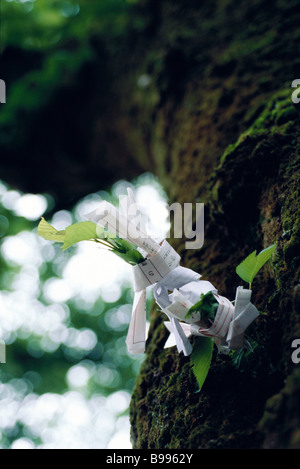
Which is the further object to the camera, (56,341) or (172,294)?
(56,341)

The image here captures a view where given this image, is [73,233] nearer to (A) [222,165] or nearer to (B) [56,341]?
(A) [222,165]

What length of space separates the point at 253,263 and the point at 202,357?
0.23m

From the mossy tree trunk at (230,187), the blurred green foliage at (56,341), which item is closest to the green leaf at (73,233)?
the mossy tree trunk at (230,187)

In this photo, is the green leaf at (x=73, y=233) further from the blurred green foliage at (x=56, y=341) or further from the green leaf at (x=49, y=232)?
the blurred green foliage at (x=56, y=341)

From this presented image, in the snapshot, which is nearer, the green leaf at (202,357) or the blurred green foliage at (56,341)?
the green leaf at (202,357)

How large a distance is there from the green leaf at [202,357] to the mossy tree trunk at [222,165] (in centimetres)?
8

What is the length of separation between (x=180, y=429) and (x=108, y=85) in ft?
7.36

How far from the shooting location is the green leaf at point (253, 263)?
767 millimetres

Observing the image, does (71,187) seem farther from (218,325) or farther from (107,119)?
(218,325)

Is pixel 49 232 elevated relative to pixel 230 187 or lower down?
lower down

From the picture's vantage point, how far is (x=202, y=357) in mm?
799

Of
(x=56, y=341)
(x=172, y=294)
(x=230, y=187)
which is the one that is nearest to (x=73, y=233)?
(x=172, y=294)

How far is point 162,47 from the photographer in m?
2.03

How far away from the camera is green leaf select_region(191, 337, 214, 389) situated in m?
0.79
